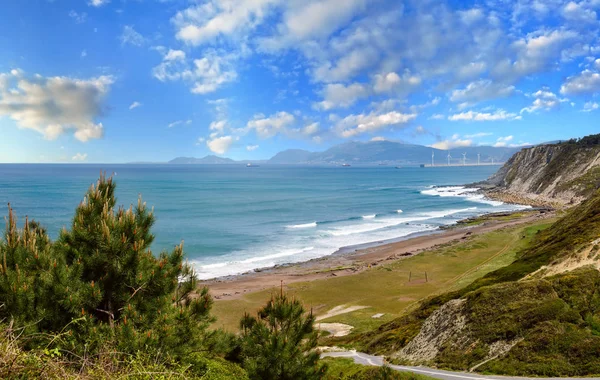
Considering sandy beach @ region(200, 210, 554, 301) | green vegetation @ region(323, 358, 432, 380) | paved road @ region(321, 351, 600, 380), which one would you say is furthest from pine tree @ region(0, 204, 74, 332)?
sandy beach @ region(200, 210, 554, 301)

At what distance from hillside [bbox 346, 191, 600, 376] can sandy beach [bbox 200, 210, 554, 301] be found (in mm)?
23207

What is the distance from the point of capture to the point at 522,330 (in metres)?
18.0

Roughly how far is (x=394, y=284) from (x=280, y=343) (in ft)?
132

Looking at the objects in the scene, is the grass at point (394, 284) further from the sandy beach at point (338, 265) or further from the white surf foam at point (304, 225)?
the white surf foam at point (304, 225)

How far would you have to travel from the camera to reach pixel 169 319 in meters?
9.74

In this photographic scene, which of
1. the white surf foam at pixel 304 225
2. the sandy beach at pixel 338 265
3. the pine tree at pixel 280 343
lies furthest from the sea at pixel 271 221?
the pine tree at pixel 280 343

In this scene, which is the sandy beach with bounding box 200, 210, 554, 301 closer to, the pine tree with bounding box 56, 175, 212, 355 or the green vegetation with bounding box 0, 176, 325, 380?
the green vegetation with bounding box 0, 176, 325, 380

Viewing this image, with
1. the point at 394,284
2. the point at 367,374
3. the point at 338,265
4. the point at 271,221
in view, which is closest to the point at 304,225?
the point at 271,221

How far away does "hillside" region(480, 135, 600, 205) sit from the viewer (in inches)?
A: 4395

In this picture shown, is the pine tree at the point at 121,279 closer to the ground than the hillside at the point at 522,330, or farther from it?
farther from it

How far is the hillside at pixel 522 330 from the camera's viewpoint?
51.8 feet

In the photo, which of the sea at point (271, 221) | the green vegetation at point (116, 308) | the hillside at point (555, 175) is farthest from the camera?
the hillside at point (555, 175)

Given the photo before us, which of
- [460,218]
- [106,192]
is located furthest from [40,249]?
[460,218]

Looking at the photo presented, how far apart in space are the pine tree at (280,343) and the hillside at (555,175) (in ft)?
387
